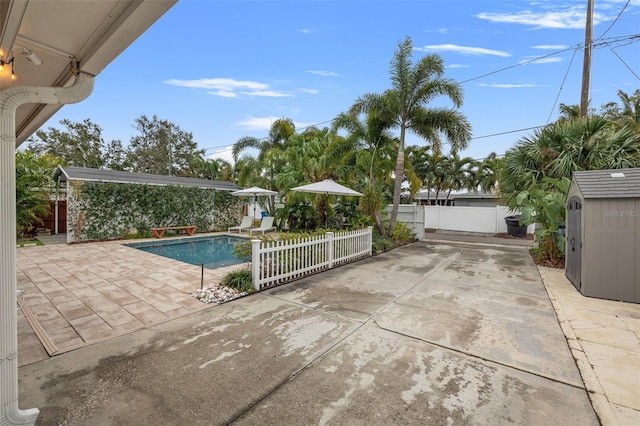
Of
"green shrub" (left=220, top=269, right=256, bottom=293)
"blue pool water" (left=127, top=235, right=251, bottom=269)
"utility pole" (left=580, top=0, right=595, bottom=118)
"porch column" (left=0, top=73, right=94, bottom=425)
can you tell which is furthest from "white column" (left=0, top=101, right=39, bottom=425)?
"utility pole" (left=580, top=0, right=595, bottom=118)

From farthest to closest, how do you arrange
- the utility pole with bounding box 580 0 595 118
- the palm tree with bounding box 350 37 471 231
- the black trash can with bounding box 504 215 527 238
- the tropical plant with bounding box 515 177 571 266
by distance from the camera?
the black trash can with bounding box 504 215 527 238 → the palm tree with bounding box 350 37 471 231 → the utility pole with bounding box 580 0 595 118 → the tropical plant with bounding box 515 177 571 266

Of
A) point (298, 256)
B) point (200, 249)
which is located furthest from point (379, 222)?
point (200, 249)

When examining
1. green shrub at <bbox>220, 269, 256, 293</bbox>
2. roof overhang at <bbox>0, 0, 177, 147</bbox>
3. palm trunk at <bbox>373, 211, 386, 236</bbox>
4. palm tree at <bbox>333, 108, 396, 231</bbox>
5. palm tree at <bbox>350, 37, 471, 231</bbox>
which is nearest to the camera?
roof overhang at <bbox>0, 0, 177, 147</bbox>

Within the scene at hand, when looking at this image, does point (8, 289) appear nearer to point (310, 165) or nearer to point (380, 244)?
point (380, 244)

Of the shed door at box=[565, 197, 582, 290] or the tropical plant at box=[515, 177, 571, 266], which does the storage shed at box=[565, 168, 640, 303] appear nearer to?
the shed door at box=[565, 197, 582, 290]

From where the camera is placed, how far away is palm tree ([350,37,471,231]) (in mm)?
9742

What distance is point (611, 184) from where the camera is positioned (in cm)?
480

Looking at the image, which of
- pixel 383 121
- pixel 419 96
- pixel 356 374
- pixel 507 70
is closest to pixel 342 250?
pixel 356 374

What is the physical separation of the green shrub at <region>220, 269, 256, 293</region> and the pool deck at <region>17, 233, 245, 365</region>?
441 mm

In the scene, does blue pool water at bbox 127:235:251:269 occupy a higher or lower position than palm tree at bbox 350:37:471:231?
lower

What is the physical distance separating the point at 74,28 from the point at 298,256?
4679 millimetres

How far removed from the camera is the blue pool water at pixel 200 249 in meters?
8.17

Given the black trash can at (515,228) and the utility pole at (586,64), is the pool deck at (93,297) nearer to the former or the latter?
the utility pole at (586,64)

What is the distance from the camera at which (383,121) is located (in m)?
10.5
